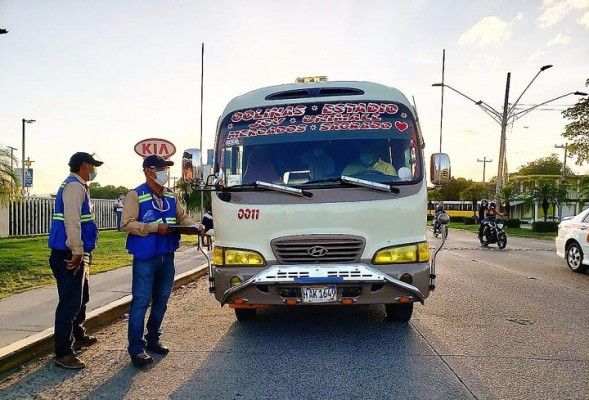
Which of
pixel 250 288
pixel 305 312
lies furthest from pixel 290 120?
pixel 305 312

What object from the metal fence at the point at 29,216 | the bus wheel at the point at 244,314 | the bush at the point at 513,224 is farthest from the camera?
the bush at the point at 513,224

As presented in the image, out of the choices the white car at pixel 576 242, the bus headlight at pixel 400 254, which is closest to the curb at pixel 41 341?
the bus headlight at pixel 400 254

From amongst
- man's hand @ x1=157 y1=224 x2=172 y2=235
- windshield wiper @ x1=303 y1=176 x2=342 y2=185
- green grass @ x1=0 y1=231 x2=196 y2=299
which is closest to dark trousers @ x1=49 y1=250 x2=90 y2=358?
man's hand @ x1=157 y1=224 x2=172 y2=235

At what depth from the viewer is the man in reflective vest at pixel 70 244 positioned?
464 cm

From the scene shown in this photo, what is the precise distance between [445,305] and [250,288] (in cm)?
355

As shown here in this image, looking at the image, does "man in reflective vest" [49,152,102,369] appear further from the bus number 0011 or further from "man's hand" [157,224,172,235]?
the bus number 0011

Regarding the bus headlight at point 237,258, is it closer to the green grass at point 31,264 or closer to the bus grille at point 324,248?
the bus grille at point 324,248

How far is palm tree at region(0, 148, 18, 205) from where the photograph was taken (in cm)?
1063

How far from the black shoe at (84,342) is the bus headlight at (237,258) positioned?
152 centimetres

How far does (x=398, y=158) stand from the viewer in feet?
19.3

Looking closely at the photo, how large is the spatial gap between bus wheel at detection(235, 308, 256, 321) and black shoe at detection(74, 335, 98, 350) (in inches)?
67.2

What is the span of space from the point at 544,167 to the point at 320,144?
10181 cm

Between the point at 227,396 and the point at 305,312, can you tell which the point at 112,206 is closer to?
the point at 305,312

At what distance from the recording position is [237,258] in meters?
5.55
